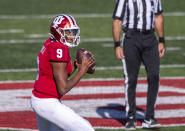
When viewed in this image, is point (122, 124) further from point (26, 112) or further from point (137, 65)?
point (26, 112)

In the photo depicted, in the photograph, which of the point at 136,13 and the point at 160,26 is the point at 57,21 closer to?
the point at 136,13

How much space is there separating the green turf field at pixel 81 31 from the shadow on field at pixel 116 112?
2.74ft

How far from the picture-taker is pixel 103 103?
9.83 m

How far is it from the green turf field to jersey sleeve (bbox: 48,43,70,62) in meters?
2.84

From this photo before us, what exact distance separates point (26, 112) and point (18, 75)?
8.91 ft

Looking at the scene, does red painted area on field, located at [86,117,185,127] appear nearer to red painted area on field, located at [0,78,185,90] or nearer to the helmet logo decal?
red painted area on field, located at [0,78,185,90]

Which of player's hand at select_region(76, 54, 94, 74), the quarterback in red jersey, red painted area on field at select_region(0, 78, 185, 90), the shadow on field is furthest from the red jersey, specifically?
red painted area on field at select_region(0, 78, 185, 90)

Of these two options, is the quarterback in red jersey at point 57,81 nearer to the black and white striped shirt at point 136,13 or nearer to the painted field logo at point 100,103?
the black and white striped shirt at point 136,13

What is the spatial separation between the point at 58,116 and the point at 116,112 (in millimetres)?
3616

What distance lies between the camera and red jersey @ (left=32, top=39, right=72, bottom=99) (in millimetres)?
5875

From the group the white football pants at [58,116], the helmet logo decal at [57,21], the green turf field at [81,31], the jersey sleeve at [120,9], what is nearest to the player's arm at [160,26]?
the jersey sleeve at [120,9]

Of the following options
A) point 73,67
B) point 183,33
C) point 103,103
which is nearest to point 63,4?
point 183,33

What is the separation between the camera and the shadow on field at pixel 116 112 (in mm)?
8943

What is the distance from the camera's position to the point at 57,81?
19.2 ft
